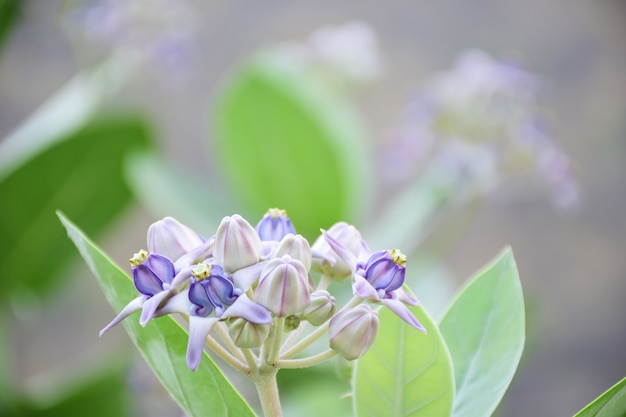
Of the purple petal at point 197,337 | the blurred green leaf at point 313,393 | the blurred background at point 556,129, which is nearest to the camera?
the purple petal at point 197,337

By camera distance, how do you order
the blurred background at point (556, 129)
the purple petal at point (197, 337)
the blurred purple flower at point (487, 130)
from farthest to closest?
1. the blurred background at point (556, 129)
2. the blurred purple flower at point (487, 130)
3. the purple petal at point (197, 337)

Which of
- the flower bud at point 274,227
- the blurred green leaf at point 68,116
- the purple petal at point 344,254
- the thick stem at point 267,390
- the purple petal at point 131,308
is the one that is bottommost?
the thick stem at point 267,390

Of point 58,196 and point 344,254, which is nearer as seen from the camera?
point 344,254

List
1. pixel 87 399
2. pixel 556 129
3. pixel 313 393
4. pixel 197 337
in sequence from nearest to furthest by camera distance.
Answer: pixel 197 337 < pixel 313 393 < pixel 87 399 < pixel 556 129

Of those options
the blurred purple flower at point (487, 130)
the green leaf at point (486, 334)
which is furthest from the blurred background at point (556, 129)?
the green leaf at point (486, 334)

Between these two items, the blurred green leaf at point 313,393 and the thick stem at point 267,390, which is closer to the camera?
the thick stem at point 267,390

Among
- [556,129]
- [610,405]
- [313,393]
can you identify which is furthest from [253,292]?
[556,129]

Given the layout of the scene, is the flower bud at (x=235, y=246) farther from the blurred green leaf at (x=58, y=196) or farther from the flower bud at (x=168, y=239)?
the blurred green leaf at (x=58, y=196)

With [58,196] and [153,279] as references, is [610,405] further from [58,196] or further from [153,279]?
[58,196]

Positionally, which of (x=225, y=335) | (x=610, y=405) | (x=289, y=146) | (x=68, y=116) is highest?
(x=68, y=116)
